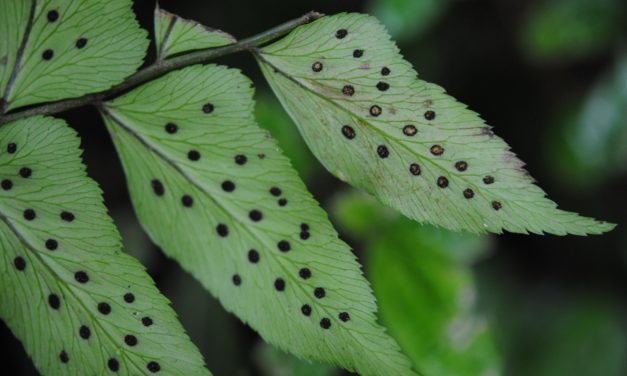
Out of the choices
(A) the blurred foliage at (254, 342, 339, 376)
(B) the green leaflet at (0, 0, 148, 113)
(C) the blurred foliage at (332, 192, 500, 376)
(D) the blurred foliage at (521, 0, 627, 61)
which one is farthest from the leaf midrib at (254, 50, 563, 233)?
(D) the blurred foliage at (521, 0, 627, 61)

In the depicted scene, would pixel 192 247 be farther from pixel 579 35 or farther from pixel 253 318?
pixel 579 35

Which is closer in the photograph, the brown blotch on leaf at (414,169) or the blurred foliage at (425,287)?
the brown blotch on leaf at (414,169)

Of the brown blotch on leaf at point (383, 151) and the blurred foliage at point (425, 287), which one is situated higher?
the brown blotch on leaf at point (383, 151)

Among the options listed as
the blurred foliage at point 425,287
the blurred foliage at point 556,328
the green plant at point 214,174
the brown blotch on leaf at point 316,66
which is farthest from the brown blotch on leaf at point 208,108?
the blurred foliage at point 556,328

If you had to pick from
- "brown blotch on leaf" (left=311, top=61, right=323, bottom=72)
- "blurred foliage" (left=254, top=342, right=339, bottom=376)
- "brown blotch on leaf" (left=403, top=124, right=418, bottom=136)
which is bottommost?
"blurred foliage" (left=254, top=342, right=339, bottom=376)

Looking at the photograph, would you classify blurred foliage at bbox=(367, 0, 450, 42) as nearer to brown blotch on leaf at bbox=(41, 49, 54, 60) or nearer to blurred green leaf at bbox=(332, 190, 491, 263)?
blurred green leaf at bbox=(332, 190, 491, 263)

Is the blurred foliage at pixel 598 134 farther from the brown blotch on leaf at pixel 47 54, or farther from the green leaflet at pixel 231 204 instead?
the brown blotch on leaf at pixel 47 54

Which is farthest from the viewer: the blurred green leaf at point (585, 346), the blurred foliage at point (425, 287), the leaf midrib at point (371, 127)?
the blurred green leaf at point (585, 346)
